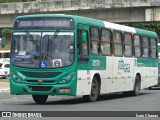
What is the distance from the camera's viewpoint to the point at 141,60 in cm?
2695

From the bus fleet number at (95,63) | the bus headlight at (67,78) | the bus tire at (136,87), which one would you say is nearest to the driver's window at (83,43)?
the bus fleet number at (95,63)

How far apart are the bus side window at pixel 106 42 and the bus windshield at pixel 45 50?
2.70 meters

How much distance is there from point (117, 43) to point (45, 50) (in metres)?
4.92

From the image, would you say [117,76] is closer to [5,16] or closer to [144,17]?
[144,17]

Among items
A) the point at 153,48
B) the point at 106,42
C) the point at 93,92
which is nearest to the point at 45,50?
the point at 93,92

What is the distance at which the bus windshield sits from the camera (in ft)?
63.5

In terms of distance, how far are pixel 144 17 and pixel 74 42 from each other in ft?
87.5

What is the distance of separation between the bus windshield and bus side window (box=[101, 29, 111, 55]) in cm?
270

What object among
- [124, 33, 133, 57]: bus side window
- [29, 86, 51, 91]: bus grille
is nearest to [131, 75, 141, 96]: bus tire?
[124, 33, 133, 57]: bus side window

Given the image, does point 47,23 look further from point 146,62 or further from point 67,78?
point 146,62

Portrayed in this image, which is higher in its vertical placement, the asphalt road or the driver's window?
the driver's window

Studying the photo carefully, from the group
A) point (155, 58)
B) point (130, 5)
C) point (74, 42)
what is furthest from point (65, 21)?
point (130, 5)

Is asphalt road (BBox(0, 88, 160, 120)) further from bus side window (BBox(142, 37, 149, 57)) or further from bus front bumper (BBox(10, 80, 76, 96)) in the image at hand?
bus side window (BBox(142, 37, 149, 57))

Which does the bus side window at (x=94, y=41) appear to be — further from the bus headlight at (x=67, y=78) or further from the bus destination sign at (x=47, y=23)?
the bus headlight at (x=67, y=78)
